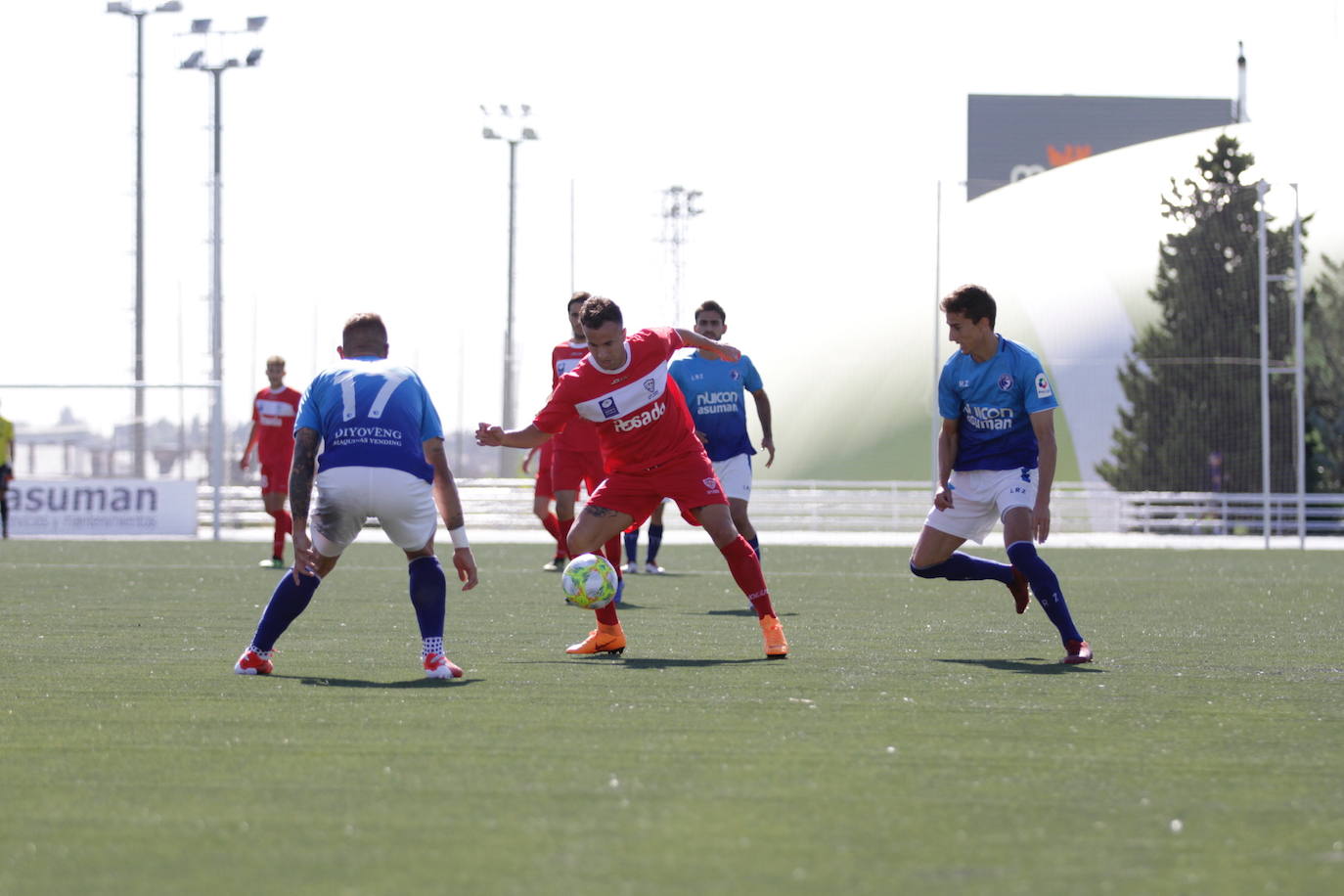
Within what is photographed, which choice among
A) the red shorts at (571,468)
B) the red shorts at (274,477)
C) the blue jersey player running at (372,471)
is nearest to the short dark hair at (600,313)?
the blue jersey player running at (372,471)

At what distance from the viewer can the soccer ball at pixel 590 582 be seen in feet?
26.6

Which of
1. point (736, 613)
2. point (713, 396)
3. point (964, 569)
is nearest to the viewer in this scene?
point (964, 569)

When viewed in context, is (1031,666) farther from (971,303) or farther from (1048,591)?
(971,303)

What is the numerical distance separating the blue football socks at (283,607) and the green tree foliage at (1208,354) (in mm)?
20802

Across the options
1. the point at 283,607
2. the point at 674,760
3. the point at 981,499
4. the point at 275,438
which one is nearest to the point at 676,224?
the point at 275,438

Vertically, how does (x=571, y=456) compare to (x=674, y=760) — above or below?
above

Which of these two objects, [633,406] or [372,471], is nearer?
[372,471]

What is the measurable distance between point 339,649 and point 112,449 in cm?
1842

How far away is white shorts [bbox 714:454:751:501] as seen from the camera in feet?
38.8

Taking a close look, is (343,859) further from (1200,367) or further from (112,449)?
(1200,367)

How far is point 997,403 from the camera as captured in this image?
27.0 ft

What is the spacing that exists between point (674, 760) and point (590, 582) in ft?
10.0

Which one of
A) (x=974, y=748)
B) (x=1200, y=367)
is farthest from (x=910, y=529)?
(x=974, y=748)

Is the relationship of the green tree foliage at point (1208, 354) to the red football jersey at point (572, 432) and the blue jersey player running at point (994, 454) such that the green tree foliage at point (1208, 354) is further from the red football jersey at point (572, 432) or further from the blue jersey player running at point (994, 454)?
the blue jersey player running at point (994, 454)
